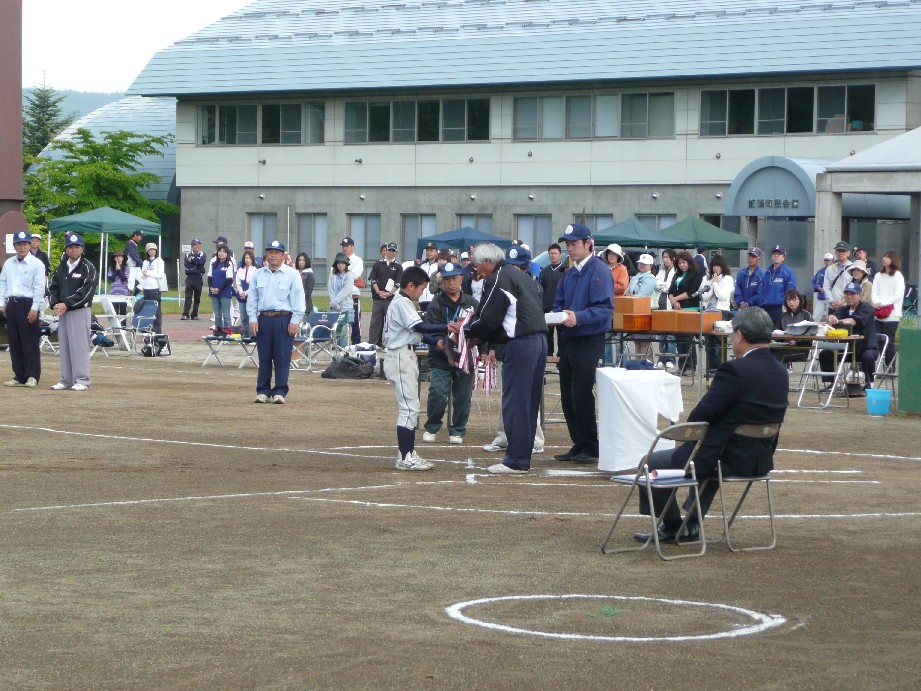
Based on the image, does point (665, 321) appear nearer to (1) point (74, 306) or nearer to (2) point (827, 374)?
(2) point (827, 374)

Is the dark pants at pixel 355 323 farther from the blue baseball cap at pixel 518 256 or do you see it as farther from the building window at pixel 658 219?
the building window at pixel 658 219

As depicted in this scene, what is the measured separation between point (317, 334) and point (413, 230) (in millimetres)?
26645

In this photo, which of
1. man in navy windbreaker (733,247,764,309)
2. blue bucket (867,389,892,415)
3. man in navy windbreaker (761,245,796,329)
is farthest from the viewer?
man in navy windbreaker (733,247,764,309)

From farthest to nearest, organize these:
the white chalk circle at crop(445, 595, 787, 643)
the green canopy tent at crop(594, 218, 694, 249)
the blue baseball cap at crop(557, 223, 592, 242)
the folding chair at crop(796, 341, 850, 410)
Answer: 1. the green canopy tent at crop(594, 218, 694, 249)
2. the folding chair at crop(796, 341, 850, 410)
3. the blue baseball cap at crop(557, 223, 592, 242)
4. the white chalk circle at crop(445, 595, 787, 643)

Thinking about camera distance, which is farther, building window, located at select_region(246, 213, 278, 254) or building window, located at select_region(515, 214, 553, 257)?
building window, located at select_region(246, 213, 278, 254)

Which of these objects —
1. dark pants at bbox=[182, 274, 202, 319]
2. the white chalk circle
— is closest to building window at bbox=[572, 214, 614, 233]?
dark pants at bbox=[182, 274, 202, 319]

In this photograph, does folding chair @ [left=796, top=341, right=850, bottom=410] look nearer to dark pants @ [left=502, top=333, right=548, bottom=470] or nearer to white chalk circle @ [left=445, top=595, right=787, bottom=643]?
dark pants @ [left=502, top=333, right=548, bottom=470]

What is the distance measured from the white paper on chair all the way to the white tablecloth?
99.9 inches

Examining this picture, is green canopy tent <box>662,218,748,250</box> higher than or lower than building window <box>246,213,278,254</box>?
lower

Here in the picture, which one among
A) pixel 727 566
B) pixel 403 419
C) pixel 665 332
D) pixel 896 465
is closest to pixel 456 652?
pixel 727 566

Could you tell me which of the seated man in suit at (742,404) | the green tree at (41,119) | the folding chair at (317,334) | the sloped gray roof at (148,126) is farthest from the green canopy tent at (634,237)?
the green tree at (41,119)

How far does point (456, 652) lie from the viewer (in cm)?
665


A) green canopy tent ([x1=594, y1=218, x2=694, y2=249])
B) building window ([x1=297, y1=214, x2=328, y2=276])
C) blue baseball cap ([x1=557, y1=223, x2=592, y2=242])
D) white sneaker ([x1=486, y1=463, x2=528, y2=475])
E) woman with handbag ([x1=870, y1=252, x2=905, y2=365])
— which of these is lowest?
white sneaker ([x1=486, y1=463, x2=528, y2=475])

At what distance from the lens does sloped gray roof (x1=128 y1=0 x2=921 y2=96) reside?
43000 millimetres
